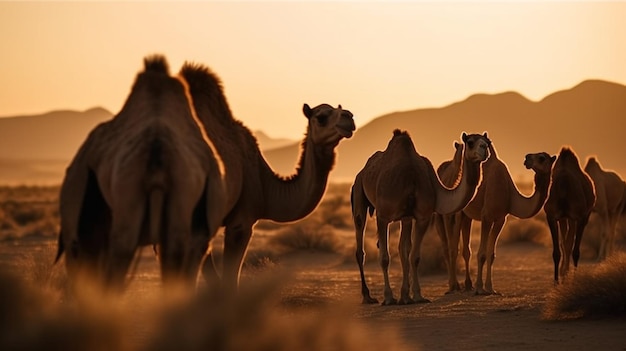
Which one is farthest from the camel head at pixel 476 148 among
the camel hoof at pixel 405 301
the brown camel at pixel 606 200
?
the brown camel at pixel 606 200

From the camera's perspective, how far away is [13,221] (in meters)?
42.1

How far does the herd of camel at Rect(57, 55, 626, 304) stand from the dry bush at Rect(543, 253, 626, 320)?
8.80 ft

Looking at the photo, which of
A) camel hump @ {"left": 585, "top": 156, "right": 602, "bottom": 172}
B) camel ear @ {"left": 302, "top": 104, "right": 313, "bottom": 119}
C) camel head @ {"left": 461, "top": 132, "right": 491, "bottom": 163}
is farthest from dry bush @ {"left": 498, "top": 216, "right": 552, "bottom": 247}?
camel ear @ {"left": 302, "top": 104, "right": 313, "bottom": 119}

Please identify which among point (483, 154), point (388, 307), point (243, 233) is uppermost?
point (483, 154)

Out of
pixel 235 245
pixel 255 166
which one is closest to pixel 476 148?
pixel 255 166

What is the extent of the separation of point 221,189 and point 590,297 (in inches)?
240

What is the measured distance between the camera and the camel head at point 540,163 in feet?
59.2

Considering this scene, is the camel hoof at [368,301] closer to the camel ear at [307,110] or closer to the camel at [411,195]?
the camel at [411,195]

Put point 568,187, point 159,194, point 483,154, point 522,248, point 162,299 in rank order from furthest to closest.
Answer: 1. point 522,248
2. point 568,187
3. point 483,154
4. point 159,194
5. point 162,299

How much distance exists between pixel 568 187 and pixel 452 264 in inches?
86.1

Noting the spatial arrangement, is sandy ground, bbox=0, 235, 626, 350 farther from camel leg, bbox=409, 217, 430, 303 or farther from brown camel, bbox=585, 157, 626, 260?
brown camel, bbox=585, 157, 626, 260

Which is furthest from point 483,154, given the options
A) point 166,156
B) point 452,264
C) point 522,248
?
point 522,248

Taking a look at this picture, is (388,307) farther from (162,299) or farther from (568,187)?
(162,299)

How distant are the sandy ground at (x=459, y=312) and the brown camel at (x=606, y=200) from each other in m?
1.36
